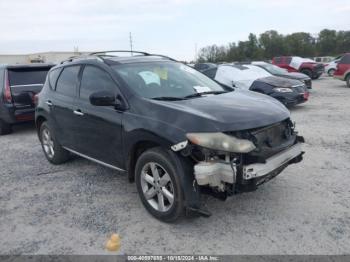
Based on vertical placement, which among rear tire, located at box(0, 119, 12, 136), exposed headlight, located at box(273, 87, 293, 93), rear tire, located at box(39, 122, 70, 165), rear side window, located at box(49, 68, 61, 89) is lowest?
rear tire, located at box(0, 119, 12, 136)

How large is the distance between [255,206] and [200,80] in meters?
1.88

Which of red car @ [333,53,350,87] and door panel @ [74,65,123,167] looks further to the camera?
red car @ [333,53,350,87]

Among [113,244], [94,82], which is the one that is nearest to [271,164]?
[113,244]

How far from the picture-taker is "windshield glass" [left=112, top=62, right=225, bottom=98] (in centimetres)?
406

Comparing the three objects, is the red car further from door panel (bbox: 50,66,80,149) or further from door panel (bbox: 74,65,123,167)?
door panel (bbox: 74,65,123,167)

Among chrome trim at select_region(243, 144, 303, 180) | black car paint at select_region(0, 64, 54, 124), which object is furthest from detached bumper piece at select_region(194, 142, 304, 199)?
black car paint at select_region(0, 64, 54, 124)

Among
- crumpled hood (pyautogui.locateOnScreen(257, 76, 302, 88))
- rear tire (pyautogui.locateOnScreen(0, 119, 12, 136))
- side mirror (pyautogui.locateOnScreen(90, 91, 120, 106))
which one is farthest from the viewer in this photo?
crumpled hood (pyautogui.locateOnScreen(257, 76, 302, 88))

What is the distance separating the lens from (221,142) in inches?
123

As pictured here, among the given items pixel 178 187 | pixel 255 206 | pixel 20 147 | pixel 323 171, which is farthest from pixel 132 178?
pixel 20 147

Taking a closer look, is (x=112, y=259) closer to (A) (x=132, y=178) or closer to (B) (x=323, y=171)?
(A) (x=132, y=178)

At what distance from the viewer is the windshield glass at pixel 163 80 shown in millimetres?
4059

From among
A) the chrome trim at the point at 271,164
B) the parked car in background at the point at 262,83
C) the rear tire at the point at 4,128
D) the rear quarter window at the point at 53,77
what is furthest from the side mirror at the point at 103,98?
the parked car in background at the point at 262,83

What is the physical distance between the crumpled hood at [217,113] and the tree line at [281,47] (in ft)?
206

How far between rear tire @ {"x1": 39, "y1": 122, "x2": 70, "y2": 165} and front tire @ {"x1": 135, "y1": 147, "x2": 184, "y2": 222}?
231cm
